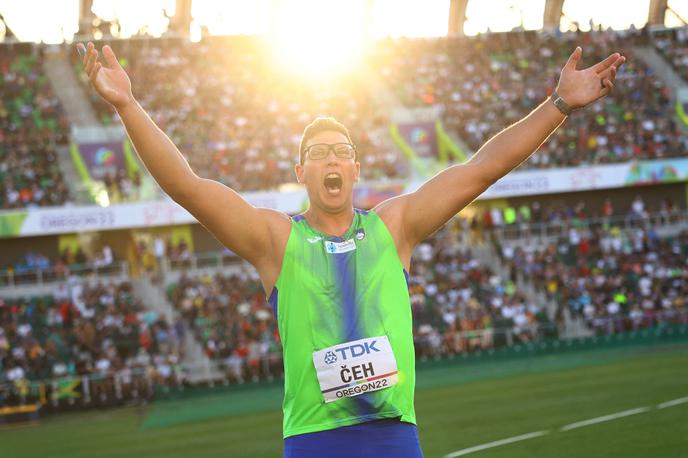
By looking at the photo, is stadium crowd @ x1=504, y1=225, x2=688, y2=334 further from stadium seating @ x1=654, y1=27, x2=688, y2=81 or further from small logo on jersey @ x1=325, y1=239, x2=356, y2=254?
small logo on jersey @ x1=325, y1=239, x2=356, y2=254

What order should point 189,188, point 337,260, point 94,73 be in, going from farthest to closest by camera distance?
point 337,260, point 189,188, point 94,73

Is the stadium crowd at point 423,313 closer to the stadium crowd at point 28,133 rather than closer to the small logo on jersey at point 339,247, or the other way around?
the stadium crowd at point 28,133

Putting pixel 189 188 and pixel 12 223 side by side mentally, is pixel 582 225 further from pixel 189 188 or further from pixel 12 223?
pixel 189 188

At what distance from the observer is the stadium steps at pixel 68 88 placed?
131 feet

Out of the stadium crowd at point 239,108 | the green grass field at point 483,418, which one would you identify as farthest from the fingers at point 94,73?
the stadium crowd at point 239,108

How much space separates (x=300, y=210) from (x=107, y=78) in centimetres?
3296

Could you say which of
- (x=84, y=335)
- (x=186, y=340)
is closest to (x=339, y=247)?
(x=84, y=335)

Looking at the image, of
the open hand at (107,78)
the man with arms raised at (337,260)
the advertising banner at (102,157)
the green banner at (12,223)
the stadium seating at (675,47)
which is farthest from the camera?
the stadium seating at (675,47)

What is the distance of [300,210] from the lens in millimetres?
37188

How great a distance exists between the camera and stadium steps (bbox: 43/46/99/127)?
40047mm

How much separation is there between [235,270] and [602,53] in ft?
73.8

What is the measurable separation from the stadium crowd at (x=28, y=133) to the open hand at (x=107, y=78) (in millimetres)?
31857

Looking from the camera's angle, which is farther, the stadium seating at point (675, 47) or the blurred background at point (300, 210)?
the stadium seating at point (675, 47)

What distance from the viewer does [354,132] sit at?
40.2 meters
